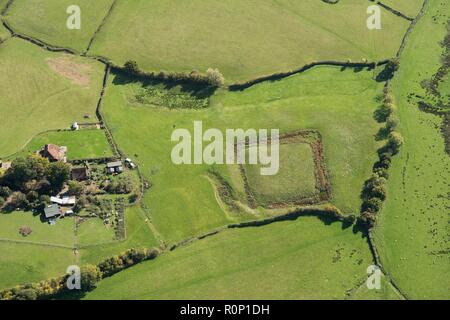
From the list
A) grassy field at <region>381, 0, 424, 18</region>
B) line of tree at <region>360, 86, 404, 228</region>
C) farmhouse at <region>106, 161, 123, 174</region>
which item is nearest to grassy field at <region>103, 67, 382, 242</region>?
line of tree at <region>360, 86, 404, 228</region>

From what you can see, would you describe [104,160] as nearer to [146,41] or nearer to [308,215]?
[146,41]

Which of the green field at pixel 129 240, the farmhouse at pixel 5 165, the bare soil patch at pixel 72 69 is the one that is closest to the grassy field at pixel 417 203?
the green field at pixel 129 240

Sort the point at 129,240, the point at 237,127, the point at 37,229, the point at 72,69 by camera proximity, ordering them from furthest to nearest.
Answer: the point at 72,69
the point at 237,127
the point at 129,240
the point at 37,229

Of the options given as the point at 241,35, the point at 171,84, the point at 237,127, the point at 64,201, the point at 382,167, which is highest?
the point at 241,35

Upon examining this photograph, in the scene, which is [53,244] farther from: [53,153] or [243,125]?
[243,125]

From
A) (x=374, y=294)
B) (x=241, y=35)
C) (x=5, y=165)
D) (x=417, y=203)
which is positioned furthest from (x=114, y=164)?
(x=417, y=203)
